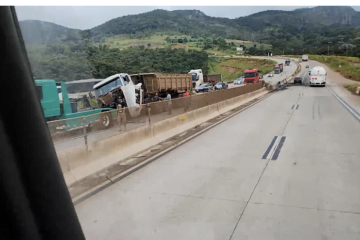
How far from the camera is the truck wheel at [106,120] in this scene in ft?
30.5

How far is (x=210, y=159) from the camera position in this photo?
9.83 meters

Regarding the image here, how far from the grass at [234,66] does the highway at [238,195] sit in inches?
2795

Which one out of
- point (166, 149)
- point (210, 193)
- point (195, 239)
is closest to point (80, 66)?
point (166, 149)

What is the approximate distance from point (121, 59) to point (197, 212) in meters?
32.9

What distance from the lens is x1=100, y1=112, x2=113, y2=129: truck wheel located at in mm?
9298

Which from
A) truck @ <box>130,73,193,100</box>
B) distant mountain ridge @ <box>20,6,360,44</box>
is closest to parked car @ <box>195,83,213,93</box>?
distant mountain ridge @ <box>20,6,360,44</box>

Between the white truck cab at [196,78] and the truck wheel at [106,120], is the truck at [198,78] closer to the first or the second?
the white truck cab at [196,78]

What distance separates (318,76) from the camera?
47281 mm

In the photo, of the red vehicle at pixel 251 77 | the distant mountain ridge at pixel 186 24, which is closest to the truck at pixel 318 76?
the distant mountain ridge at pixel 186 24

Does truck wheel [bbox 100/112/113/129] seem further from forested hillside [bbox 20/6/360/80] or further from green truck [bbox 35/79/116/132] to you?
forested hillside [bbox 20/6/360/80]

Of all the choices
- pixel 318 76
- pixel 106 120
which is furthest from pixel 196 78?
pixel 106 120

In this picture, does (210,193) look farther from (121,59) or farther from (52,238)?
(121,59)

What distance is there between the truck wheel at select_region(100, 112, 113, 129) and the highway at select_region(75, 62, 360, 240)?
5.14 feet

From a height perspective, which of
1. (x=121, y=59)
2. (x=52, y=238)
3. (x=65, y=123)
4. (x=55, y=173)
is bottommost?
(x=121, y=59)
